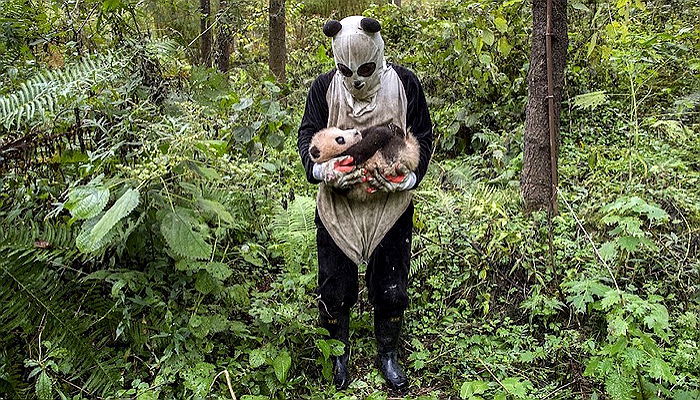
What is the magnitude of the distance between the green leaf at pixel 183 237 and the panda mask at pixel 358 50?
1025mm

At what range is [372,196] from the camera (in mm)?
2961

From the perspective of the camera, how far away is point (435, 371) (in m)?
3.35

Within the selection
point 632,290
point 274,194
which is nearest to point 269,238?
point 274,194

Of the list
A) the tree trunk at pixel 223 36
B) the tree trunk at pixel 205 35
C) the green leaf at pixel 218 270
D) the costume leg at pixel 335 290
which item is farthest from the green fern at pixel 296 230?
the tree trunk at pixel 205 35

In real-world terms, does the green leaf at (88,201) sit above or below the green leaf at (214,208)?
above

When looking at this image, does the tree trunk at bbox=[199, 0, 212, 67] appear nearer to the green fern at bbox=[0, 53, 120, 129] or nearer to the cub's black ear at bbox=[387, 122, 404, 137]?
the green fern at bbox=[0, 53, 120, 129]

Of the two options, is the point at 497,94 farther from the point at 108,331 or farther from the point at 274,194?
the point at 108,331

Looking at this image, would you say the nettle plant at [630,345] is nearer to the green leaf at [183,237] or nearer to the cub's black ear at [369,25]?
the cub's black ear at [369,25]

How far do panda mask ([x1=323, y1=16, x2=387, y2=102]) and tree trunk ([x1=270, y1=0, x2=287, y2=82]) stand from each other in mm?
5198

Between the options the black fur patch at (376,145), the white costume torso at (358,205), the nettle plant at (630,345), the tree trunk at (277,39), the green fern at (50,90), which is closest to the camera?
the nettle plant at (630,345)

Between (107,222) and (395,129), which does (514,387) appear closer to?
(395,129)

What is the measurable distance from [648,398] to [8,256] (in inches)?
119

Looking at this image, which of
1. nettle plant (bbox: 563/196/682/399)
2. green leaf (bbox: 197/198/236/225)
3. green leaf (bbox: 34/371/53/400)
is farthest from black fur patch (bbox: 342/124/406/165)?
green leaf (bbox: 34/371/53/400)

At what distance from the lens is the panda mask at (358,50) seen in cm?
266
